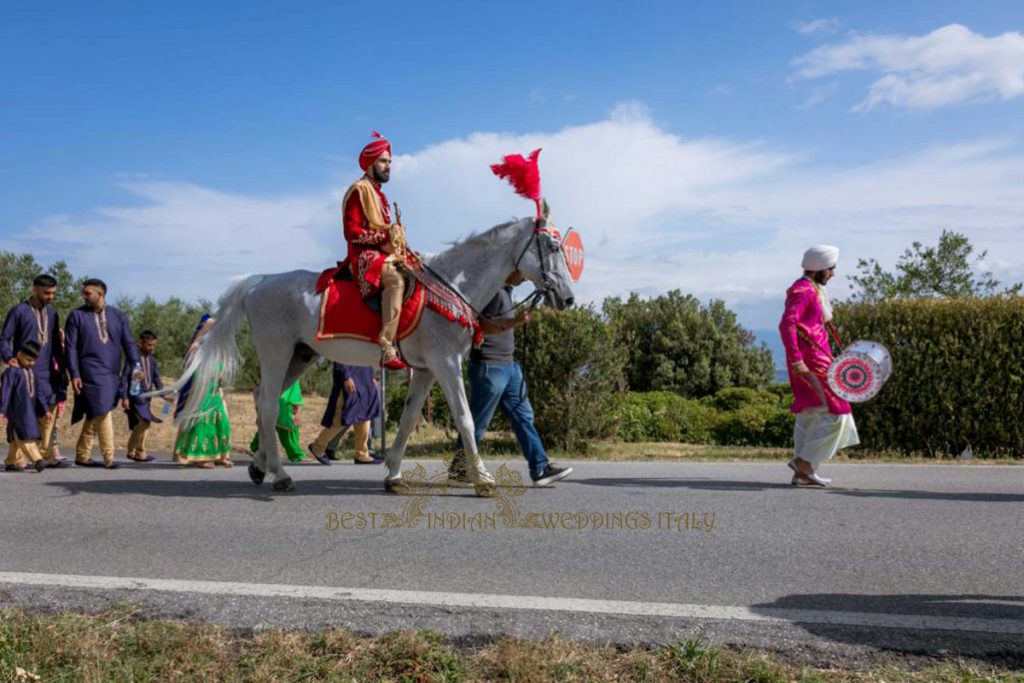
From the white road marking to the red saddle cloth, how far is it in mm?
2947

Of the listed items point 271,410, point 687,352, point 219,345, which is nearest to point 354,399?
point 219,345

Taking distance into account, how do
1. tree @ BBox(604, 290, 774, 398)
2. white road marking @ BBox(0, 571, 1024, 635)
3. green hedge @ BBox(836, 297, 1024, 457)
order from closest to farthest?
white road marking @ BBox(0, 571, 1024, 635), green hedge @ BBox(836, 297, 1024, 457), tree @ BBox(604, 290, 774, 398)

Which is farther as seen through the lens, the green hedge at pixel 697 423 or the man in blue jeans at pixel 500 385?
the green hedge at pixel 697 423

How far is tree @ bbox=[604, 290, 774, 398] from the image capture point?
25591 mm

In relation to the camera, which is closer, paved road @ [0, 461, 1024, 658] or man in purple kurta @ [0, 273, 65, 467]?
paved road @ [0, 461, 1024, 658]

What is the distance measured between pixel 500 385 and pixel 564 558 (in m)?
2.73

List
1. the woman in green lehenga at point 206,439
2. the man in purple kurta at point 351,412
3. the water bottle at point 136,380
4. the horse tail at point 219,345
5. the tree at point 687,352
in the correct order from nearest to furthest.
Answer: the horse tail at point 219,345 < the woman in green lehenga at point 206,439 < the man in purple kurta at point 351,412 < the water bottle at point 136,380 < the tree at point 687,352

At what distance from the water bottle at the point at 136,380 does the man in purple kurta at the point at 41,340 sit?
762 millimetres

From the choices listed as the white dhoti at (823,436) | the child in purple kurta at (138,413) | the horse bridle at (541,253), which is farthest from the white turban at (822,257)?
the child in purple kurta at (138,413)

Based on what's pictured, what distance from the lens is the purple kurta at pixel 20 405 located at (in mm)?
10047

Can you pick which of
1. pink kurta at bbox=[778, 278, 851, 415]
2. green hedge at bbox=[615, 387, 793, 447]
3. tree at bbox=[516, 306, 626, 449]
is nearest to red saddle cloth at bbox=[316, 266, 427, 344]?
pink kurta at bbox=[778, 278, 851, 415]

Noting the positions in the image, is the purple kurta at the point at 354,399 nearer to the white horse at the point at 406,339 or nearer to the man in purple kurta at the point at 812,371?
the white horse at the point at 406,339

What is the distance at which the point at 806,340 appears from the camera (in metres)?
8.72

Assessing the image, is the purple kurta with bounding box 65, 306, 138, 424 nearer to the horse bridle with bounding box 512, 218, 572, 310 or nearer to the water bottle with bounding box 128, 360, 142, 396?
the water bottle with bounding box 128, 360, 142, 396
